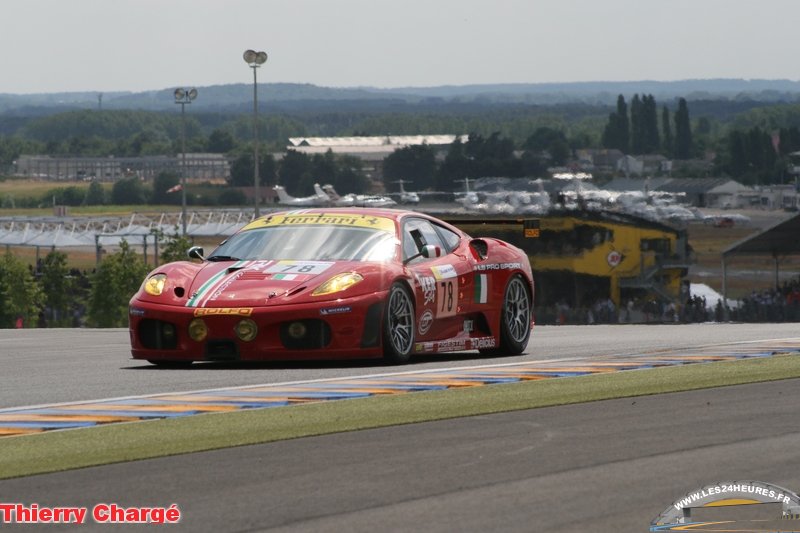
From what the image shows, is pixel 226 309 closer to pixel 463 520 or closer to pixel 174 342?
pixel 174 342

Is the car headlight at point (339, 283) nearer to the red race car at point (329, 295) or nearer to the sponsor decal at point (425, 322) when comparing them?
the red race car at point (329, 295)

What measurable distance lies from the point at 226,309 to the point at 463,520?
21.5ft

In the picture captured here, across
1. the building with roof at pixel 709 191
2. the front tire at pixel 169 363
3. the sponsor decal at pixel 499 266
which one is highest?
the sponsor decal at pixel 499 266

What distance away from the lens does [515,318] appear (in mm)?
15148

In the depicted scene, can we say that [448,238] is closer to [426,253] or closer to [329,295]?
[426,253]

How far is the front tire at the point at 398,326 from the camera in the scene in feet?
43.2

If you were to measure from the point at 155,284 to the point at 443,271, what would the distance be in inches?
97.3

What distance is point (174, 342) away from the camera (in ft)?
42.5

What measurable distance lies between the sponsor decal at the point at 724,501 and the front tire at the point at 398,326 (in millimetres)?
6271

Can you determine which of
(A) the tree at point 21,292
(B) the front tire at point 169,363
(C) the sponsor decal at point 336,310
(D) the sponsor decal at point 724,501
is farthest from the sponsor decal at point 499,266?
(A) the tree at point 21,292

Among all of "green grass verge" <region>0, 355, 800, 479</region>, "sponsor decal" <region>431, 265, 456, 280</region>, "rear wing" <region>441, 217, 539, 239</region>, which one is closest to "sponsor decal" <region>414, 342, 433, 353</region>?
"sponsor decal" <region>431, 265, 456, 280</region>

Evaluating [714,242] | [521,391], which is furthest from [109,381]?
[714,242]

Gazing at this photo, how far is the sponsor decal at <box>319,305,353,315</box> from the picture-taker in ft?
42.1

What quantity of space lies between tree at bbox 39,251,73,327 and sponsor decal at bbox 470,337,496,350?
7208cm
